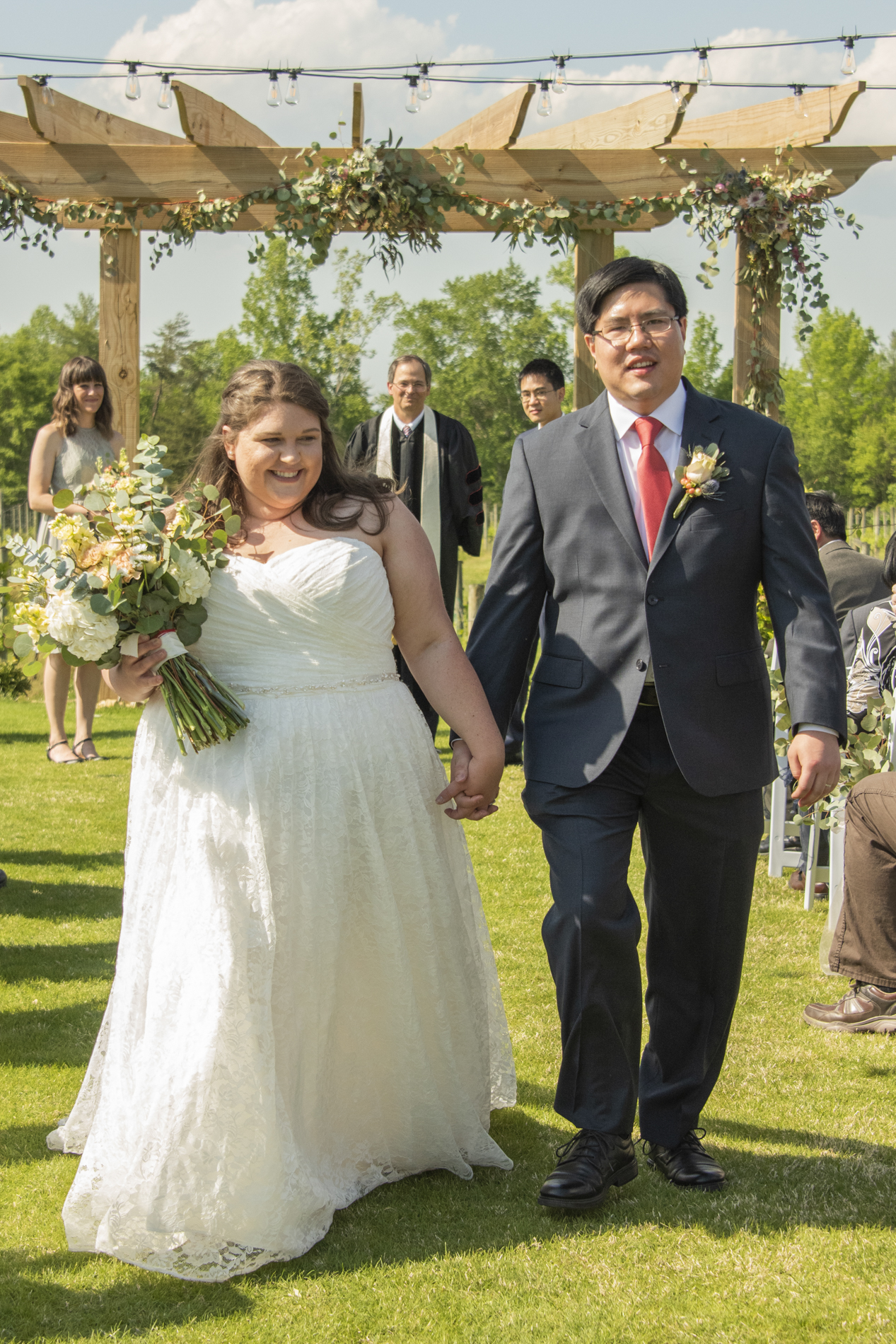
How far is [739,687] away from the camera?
334cm

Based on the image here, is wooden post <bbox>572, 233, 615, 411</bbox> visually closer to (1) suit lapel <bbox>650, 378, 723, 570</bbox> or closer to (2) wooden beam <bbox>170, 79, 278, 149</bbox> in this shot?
(2) wooden beam <bbox>170, 79, 278, 149</bbox>

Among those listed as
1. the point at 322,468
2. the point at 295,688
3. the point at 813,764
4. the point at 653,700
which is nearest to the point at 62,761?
the point at 322,468

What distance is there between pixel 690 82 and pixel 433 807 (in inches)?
299

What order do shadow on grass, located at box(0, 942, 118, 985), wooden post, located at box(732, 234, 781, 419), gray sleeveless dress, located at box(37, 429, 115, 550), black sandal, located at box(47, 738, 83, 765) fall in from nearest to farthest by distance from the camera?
shadow on grass, located at box(0, 942, 118, 985) → gray sleeveless dress, located at box(37, 429, 115, 550) → black sandal, located at box(47, 738, 83, 765) → wooden post, located at box(732, 234, 781, 419)

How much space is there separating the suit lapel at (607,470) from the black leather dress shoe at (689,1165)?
158cm

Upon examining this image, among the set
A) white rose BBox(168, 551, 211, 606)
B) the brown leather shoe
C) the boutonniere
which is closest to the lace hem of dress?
white rose BBox(168, 551, 211, 606)

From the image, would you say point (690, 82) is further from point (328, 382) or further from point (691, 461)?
point (328, 382)

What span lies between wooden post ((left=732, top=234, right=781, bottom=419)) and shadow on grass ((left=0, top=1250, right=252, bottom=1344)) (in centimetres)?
852

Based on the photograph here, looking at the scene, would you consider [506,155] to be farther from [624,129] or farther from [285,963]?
[285,963]

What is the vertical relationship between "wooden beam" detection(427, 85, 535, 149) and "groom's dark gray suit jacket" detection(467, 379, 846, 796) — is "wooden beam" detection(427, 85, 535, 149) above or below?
above

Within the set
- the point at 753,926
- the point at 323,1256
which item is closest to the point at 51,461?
the point at 753,926

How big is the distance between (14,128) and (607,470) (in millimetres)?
9135

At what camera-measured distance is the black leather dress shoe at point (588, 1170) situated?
3.20m

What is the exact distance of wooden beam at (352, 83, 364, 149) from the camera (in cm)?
959
